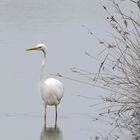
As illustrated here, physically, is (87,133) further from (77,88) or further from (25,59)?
(25,59)

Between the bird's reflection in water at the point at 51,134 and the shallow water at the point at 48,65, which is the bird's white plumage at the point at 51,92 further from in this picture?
the bird's reflection in water at the point at 51,134


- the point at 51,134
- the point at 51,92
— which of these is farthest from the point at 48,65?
the point at 51,134

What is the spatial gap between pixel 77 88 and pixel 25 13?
13189 millimetres

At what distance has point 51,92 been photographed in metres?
12.1

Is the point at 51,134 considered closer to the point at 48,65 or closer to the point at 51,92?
the point at 51,92

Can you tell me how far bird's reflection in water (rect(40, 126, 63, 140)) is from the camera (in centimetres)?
1085

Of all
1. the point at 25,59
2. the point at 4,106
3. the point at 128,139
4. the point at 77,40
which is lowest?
the point at 128,139

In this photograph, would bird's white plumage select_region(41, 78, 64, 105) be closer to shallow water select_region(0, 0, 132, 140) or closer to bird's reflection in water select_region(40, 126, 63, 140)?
shallow water select_region(0, 0, 132, 140)

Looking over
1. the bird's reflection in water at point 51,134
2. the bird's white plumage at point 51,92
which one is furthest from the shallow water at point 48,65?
the bird's white plumage at point 51,92

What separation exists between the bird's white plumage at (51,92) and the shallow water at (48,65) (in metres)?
0.24

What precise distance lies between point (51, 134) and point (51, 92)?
1.18m

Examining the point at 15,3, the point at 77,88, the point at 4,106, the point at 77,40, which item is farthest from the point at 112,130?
the point at 15,3

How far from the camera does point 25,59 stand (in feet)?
56.7

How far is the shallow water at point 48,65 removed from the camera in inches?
442
